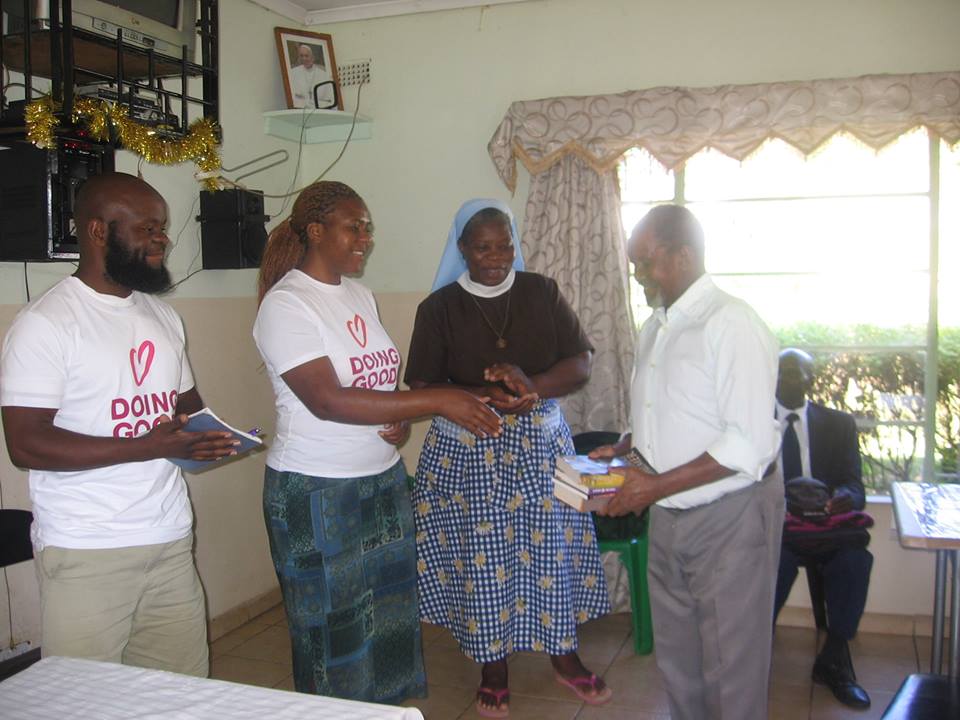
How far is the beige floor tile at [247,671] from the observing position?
3281 millimetres

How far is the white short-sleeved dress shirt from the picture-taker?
194 centimetres

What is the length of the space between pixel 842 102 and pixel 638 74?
0.88 metres

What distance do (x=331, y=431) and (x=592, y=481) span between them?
72cm

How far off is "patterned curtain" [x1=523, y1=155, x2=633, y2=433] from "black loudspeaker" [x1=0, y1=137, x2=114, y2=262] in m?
1.99

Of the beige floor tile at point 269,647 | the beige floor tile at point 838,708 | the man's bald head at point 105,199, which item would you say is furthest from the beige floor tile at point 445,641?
the man's bald head at point 105,199

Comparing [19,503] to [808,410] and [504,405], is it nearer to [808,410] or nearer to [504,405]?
[504,405]

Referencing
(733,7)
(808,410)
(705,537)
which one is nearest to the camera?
(705,537)

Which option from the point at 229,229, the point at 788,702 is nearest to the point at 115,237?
the point at 229,229

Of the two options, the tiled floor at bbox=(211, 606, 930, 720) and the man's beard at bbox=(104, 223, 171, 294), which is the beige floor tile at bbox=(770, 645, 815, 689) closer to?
the tiled floor at bbox=(211, 606, 930, 720)

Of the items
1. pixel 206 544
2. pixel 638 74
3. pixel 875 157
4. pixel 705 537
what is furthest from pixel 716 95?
pixel 206 544

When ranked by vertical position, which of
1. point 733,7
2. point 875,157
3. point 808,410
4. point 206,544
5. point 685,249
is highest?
point 733,7

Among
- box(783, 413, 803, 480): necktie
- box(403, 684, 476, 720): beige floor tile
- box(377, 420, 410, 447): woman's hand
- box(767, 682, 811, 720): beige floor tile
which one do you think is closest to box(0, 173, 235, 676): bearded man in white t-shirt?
box(377, 420, 410, 447): woman's hand

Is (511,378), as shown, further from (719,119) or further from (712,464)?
(719,119)

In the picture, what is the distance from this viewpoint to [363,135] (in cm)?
431
